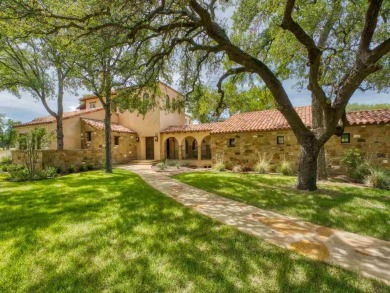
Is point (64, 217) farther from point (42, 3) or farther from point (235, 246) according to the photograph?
point (42, 3)

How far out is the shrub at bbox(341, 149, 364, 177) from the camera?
10.1 metres

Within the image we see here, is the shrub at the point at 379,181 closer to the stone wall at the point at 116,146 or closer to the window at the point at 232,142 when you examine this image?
the window at the point at 232,142

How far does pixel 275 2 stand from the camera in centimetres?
704

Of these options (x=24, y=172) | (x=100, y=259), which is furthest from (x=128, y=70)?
(x=24, y=172)

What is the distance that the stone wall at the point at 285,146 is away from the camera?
10484mm

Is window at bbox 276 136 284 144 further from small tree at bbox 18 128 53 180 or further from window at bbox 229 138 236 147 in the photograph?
small tree at bbox 18 128 53 180

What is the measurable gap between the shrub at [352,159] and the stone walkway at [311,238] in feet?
25.9

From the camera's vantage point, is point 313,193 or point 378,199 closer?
point 378,199

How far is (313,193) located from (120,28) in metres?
7.87

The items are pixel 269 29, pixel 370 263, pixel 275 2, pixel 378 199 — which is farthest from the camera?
pixel 269 29

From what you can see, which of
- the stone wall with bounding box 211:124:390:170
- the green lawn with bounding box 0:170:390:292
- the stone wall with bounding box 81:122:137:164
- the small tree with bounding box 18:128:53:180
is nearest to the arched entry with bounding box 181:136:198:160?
the stone wall with bounding box 81:122:137:164

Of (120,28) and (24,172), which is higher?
(120,28)

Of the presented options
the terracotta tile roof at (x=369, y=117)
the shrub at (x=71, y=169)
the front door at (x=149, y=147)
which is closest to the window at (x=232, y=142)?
the terracotta tile roof at (x=369, y=117)

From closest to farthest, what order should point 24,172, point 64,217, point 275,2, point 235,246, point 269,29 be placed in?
point 235,246, point 64,217, point 275,2, point 269,29, point 24,172
